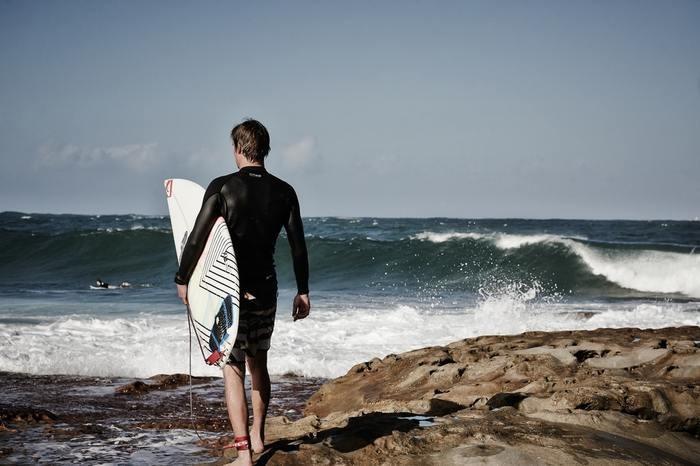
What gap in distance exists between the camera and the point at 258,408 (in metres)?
3.91

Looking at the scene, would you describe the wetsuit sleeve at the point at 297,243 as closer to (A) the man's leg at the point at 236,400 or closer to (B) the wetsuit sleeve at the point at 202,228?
(B) the wetsuit sleeve at the point at 202,228

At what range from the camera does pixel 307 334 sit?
1091cm

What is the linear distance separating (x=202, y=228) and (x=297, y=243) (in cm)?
52

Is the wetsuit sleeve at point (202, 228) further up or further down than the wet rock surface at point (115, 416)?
further up

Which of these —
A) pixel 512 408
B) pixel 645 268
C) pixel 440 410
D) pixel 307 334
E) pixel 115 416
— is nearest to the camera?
pixel 512 408

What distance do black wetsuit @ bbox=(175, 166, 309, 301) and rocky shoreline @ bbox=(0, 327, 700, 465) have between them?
92 centimetres

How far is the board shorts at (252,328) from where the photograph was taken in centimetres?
372

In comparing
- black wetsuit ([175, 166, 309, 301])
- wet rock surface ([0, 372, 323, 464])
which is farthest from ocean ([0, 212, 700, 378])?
black wetsuit ([175, 166, 309, 301])

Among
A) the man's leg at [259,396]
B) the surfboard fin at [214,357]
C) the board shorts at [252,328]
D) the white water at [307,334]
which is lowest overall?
the white water at [307,334]

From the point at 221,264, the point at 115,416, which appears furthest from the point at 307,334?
the point at 221,264

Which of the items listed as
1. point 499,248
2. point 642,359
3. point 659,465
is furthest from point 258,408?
point 499,248

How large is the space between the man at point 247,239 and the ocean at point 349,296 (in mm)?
4940

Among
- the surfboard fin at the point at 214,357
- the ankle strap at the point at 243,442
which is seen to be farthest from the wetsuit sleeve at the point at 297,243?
the ankle strap at the point at 243,442

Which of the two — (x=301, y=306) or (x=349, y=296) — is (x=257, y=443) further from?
(x=349, y=296)
